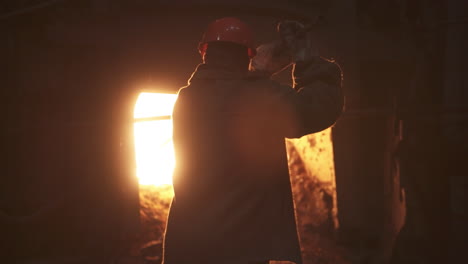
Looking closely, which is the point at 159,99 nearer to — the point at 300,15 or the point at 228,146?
the point at 300,15

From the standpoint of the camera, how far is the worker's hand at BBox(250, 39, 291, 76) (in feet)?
6.91

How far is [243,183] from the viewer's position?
1.63 m

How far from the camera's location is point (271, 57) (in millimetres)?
2119

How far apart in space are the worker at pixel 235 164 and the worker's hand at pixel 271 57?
16.7 inches

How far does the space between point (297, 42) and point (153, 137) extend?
527 cm

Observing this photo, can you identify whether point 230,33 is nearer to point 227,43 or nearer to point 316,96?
point 227,43

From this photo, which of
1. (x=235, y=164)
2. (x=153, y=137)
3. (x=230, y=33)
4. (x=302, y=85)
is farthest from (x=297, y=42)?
(x=153, y=137)

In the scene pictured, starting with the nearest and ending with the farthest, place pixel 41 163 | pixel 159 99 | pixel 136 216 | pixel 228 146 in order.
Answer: pixel 228 146, pixel 41 163, pixel 136 216, pixel 159 99

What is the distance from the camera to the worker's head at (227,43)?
69.4 inches

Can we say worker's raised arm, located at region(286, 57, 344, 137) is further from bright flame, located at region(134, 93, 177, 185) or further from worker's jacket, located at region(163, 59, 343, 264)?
bright flame, located at region(134, 93, 177, 185)

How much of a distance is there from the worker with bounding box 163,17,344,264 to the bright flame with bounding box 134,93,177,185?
479cm

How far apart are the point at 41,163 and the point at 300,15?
3.21 m

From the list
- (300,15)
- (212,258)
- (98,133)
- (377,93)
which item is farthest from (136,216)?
(377,93)

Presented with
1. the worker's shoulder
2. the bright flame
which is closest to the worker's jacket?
the worker's shoulder
